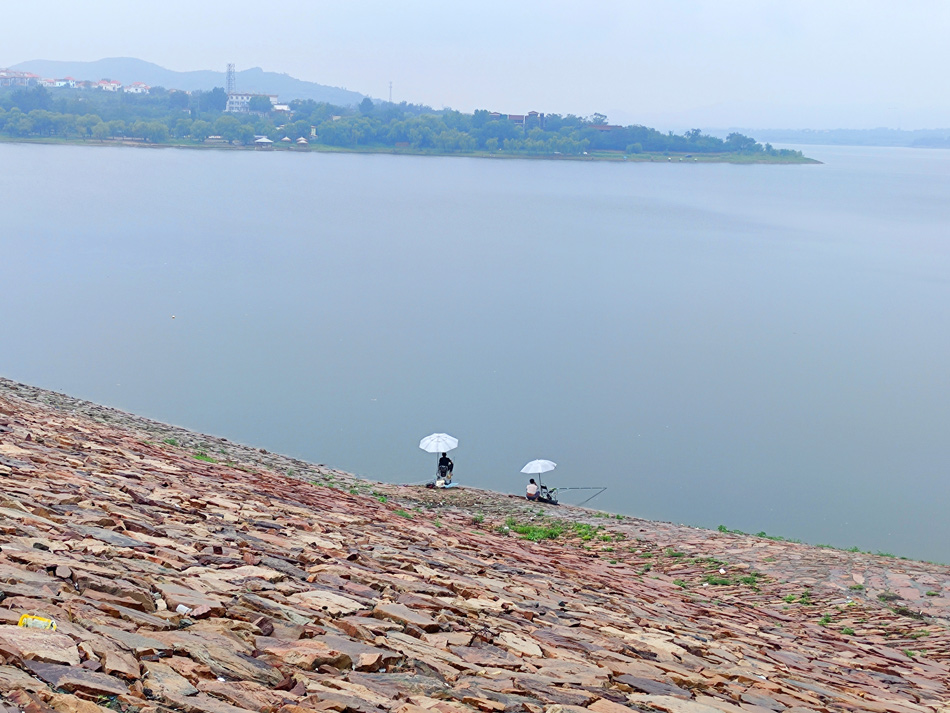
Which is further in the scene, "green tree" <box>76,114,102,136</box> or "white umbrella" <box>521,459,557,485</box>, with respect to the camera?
"green tree" <box>76,114,102,136</box>

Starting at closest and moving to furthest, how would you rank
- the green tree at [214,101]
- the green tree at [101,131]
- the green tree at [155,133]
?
the green tree at [101,131]
the green tree at [155,133]
the green tree at [214,101]

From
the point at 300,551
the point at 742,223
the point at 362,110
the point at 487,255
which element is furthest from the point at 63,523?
the point at 362,110

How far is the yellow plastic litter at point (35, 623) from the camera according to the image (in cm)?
454

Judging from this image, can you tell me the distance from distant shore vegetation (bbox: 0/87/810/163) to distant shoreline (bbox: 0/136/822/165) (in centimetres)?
39

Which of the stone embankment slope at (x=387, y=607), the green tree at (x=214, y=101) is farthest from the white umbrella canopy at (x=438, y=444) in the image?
the green tree at (x=214, y=101)

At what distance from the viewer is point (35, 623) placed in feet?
14.9

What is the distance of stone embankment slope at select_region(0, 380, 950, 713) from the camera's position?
15.5 ft

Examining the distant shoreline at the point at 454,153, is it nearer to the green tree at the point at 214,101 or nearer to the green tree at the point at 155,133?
the green tree at the point at 155,133

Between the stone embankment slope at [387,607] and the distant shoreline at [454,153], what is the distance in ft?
391

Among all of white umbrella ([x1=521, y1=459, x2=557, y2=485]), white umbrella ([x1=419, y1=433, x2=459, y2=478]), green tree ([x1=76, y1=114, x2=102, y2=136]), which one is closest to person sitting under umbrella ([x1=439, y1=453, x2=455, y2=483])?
white umbrella ([x1=419, y1=433, x2=459, y2=478])

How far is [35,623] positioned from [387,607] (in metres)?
2.31

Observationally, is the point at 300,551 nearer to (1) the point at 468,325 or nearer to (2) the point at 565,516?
(2) the point at 565,516

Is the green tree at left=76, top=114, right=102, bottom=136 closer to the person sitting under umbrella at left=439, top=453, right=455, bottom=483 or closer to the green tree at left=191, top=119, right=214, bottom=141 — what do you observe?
the green tree at left=191, top=119, right=214, bottom=141

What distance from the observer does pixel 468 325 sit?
31.5m
